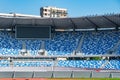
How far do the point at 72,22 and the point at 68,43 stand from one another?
382 cm

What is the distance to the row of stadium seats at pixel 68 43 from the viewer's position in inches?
2311

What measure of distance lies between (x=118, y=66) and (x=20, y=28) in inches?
727

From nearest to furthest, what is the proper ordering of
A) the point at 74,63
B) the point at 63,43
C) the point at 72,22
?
the point at 74,63
the point at 72,22
the point at 63,43

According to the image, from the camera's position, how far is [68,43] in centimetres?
6159

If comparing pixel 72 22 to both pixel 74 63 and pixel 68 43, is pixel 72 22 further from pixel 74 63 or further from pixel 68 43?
pixel 74 63

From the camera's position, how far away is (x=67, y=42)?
203 ft

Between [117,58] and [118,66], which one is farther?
[117,58]

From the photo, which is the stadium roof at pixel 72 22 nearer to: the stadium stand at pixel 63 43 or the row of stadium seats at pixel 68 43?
the row of stadium seats at pixel 68 43

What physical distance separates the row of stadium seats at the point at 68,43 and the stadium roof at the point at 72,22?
1296 millimetres

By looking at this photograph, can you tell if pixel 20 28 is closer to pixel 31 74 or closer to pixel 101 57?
pixel 101 57

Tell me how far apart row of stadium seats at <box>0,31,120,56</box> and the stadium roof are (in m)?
1.30

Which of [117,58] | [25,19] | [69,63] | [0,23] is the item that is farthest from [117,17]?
[0,23]

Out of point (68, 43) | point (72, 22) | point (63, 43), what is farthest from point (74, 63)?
point (72, 22)

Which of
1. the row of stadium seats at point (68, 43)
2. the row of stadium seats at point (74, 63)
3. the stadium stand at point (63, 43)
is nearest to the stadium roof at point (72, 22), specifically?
the row of stadium seats at point (68, 43)
